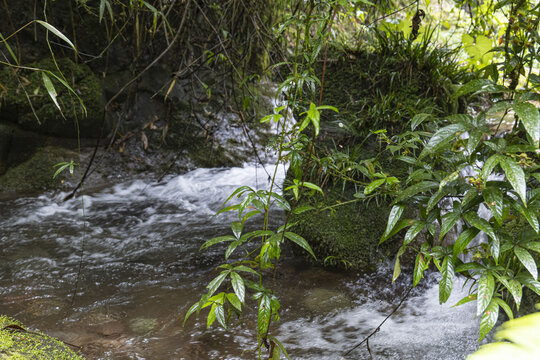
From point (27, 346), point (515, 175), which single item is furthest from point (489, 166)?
point (27, 346)

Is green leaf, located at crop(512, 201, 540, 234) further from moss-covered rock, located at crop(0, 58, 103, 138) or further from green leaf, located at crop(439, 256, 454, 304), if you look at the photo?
moss-covered rock, located at crop(0, 58, 103, 138)

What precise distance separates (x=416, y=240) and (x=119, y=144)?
363cm

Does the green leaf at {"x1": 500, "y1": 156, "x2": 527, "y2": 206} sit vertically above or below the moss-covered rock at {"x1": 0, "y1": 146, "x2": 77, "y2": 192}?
above

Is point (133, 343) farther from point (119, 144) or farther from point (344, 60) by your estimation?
point (119, 144)

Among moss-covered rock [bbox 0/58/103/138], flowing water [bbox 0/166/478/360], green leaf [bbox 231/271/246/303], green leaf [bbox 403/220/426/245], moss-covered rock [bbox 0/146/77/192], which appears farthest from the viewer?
moss-covered rock [bbox 0/58/103/138]

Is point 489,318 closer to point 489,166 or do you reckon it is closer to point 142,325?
point 489,166

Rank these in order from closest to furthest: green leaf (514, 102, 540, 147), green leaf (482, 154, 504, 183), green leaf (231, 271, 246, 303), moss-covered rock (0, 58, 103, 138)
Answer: green leaf (514, 102, 540, 147), green leaf (482, 154, 504, 183), green leaf (231, 271, 246, 303), moss-covered rock (0, 58, 103, 138)

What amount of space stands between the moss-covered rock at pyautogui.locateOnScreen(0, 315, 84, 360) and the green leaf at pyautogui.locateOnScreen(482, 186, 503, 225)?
1.59 metres

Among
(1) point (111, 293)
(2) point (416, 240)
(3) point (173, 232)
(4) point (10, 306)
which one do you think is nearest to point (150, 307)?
(1) point (111, 293)

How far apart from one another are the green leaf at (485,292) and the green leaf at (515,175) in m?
0.34

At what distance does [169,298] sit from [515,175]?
6.58ft

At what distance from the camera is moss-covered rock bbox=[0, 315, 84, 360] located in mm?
1377

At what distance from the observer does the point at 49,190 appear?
4.45 m

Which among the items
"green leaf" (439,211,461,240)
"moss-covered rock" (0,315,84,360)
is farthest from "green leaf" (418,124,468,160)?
"moss-covered rock" (0,315,84,360)
